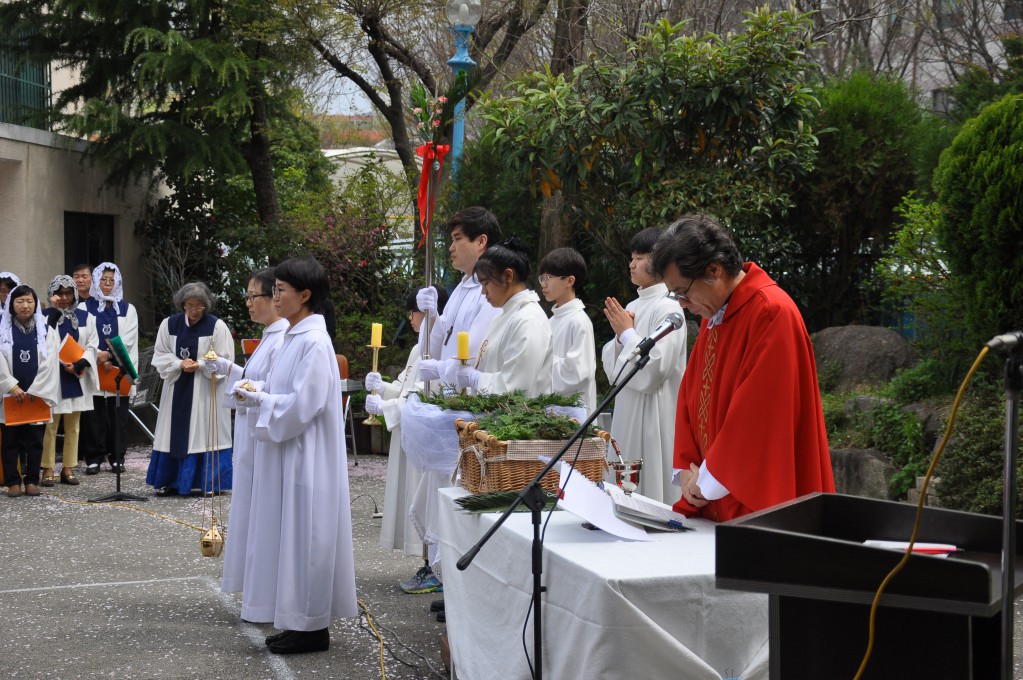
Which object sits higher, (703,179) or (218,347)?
(703,179)

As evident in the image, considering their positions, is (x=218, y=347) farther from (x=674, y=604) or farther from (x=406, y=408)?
(x=674, y=604)

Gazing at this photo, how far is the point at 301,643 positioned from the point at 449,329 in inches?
81.9

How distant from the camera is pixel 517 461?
4215 mm

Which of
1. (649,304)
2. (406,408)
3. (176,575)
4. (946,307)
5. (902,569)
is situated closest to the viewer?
(902,569)

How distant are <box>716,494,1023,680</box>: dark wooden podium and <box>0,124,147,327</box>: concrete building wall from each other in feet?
43.7

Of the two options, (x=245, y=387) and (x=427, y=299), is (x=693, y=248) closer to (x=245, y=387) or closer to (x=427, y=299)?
(x=245, y=387)

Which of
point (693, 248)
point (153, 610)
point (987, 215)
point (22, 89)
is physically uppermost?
point (22, 89)

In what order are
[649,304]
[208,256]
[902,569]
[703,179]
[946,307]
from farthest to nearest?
[208,256]
[703,179]
[946,307]
[649,304]
[902,569]

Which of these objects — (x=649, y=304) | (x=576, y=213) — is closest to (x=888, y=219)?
(x=576, y=213)

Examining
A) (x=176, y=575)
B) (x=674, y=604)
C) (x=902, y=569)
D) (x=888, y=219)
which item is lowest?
(x=176, y=575)

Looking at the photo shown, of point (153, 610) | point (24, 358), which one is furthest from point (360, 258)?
point (153, 610)

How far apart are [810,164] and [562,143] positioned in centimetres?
224

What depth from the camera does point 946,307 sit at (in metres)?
8.44

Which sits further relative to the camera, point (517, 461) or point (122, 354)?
point (122, 354)
